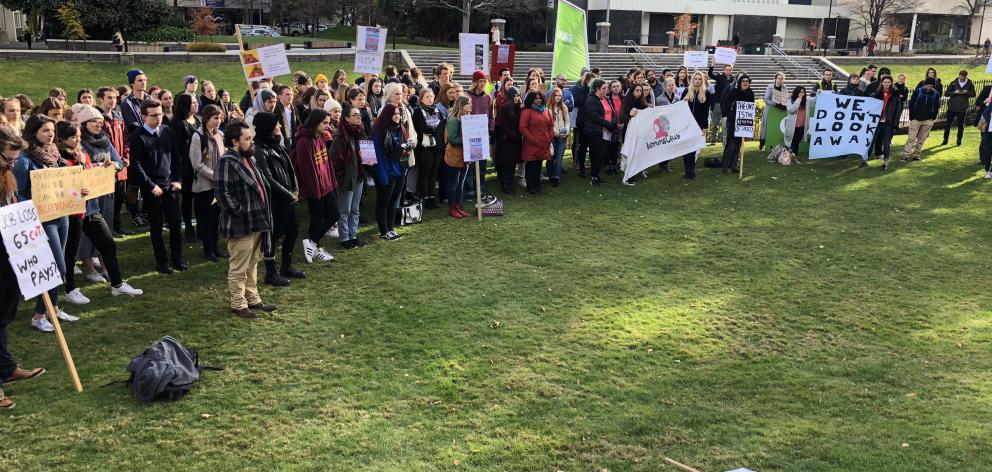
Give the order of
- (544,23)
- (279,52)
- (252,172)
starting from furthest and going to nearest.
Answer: (544,23) → (279,52) → (252,172)

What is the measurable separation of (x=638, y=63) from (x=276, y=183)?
34.8 m

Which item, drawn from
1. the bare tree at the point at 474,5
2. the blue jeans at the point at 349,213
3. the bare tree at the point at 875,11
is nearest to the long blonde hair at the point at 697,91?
the blue jeans at the point at 349,213

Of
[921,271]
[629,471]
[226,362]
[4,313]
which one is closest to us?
[629,471]

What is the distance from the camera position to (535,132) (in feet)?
40.0

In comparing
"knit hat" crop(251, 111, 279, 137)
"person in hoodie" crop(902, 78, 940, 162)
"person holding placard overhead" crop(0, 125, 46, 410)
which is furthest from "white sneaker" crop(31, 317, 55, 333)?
"person in hoodie" crop(902, 78, 940, 162)

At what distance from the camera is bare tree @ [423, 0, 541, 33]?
1991 inches

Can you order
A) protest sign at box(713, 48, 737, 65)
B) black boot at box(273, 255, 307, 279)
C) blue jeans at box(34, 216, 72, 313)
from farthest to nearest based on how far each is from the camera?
1. protest sign at box(713, 48, 737, 65)
2. black boot at box(273, 255, 307, 279)
3. blue jeans at box(34, 216, 72, 313)

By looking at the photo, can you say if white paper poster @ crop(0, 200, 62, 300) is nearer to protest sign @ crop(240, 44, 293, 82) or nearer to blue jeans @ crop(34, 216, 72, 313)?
blue jeans @ crop(34, 216, 72, 313)

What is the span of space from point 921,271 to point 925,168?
24.4ft

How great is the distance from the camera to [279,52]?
12414 millimetres

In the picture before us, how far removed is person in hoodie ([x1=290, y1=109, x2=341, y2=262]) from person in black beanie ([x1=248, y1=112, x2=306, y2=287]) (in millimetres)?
525

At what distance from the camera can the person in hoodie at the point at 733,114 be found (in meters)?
14.7

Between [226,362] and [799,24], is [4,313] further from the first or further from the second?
[799,24]

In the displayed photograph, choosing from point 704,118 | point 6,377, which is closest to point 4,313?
point 6,377
